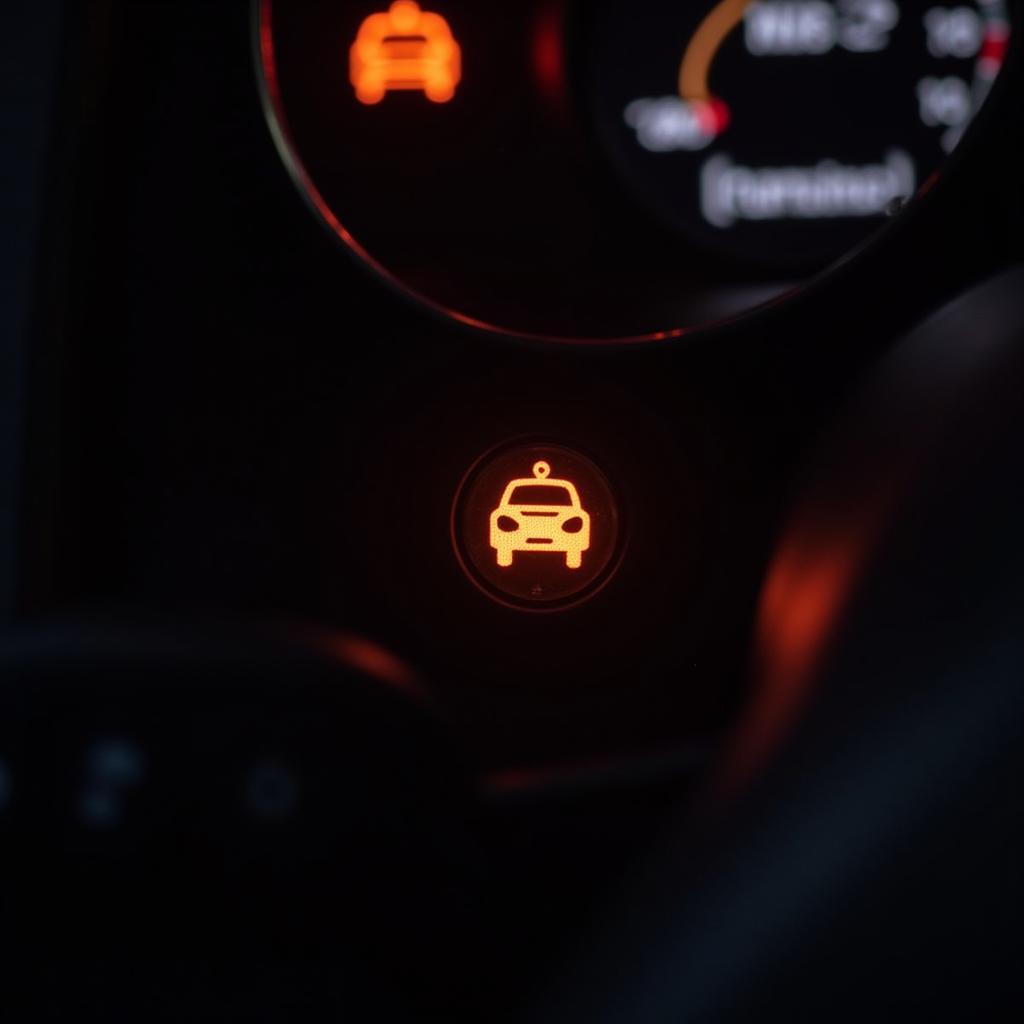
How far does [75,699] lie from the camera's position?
72 centimetres

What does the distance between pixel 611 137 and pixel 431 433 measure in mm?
259

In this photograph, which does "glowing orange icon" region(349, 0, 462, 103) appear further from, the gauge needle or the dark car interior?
the gauge needle

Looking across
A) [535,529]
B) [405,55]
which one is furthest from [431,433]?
[405,55]

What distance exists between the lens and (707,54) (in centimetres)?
102

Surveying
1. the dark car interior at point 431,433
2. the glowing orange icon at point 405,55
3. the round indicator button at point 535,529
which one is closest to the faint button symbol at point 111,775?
the dark car interior at point 431,433

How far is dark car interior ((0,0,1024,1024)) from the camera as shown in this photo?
0.73 m

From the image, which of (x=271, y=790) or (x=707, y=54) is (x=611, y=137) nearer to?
(x=707, y=54)

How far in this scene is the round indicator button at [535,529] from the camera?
849mm

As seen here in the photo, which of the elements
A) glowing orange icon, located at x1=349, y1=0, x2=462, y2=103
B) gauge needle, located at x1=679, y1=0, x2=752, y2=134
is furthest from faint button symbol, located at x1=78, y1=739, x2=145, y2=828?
gauge needle, located at x1=679, y1=0, x2=752, y2=134

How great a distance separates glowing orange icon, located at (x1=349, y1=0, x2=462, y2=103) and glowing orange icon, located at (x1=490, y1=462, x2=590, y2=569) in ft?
0.87

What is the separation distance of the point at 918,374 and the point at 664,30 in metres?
0.34

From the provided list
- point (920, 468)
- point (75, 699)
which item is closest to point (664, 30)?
point (920, 468)

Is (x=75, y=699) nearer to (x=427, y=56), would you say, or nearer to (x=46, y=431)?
(x=46, y=431)

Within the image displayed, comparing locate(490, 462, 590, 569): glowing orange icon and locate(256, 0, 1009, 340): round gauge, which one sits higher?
locate(256, 0, 1009, 340): round gauge
